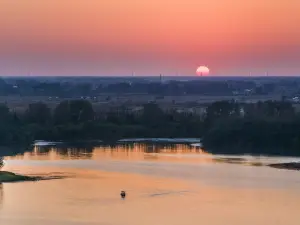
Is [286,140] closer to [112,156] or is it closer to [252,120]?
[252,120]

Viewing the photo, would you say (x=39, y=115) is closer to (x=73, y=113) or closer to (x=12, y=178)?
(x=73, y=113)

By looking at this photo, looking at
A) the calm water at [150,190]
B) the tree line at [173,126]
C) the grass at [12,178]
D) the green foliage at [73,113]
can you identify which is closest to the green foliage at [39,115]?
the tree line at [173,126]

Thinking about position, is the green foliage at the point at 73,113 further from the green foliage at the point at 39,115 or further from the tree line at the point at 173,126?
the green foliage at the point at 39,115

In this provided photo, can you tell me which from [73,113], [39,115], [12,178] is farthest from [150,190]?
[73,113]

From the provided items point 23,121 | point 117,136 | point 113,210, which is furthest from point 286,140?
point 113,210

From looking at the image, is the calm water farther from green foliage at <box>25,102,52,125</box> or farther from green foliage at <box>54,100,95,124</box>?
green foliage at <box>25,102,52,125</box>

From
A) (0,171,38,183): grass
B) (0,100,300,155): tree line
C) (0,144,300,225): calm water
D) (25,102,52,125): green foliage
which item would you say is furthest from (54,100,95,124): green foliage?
(0,171,38,183): grass
